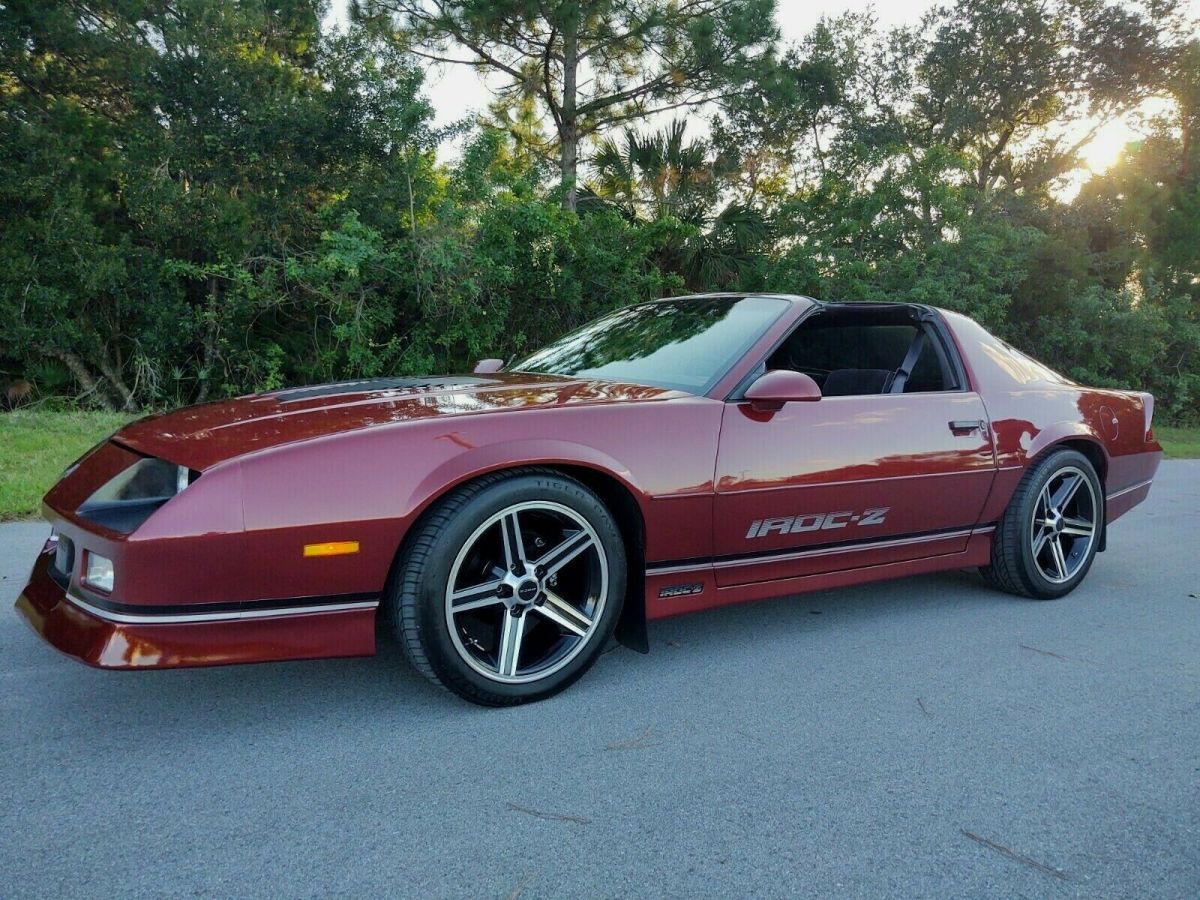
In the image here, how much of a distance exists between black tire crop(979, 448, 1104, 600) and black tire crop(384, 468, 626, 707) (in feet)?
6.93

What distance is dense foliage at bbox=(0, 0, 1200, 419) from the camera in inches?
416

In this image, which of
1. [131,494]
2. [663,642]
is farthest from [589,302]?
[131,494]

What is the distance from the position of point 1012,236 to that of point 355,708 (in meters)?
15.9

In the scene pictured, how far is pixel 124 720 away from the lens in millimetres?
2568

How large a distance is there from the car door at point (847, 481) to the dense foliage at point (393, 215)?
7676 millimetres

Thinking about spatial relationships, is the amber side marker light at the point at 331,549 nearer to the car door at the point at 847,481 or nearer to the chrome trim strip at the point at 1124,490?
the car door at the point at 847,481

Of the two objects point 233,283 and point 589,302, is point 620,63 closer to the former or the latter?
point 589,302

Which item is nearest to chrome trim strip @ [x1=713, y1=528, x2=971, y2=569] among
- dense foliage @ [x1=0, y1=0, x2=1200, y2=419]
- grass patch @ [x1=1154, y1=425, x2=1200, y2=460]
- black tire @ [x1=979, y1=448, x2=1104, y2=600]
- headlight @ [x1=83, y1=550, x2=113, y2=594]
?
black tire @ [x1=979, y1=448, x2=1104, y2=600]

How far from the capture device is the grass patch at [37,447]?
5.48m

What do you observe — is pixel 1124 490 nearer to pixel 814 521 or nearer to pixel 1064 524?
pixel 1064 524

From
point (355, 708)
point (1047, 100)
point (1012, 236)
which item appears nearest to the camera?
point (355, 708)

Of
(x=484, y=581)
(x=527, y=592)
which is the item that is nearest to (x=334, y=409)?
(x=484, y=581)

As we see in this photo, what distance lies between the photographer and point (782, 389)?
3.13 m

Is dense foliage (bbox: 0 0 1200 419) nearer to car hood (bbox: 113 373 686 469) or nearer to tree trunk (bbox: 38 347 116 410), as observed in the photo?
tree trunk (bbox: 38 347 116 410)
